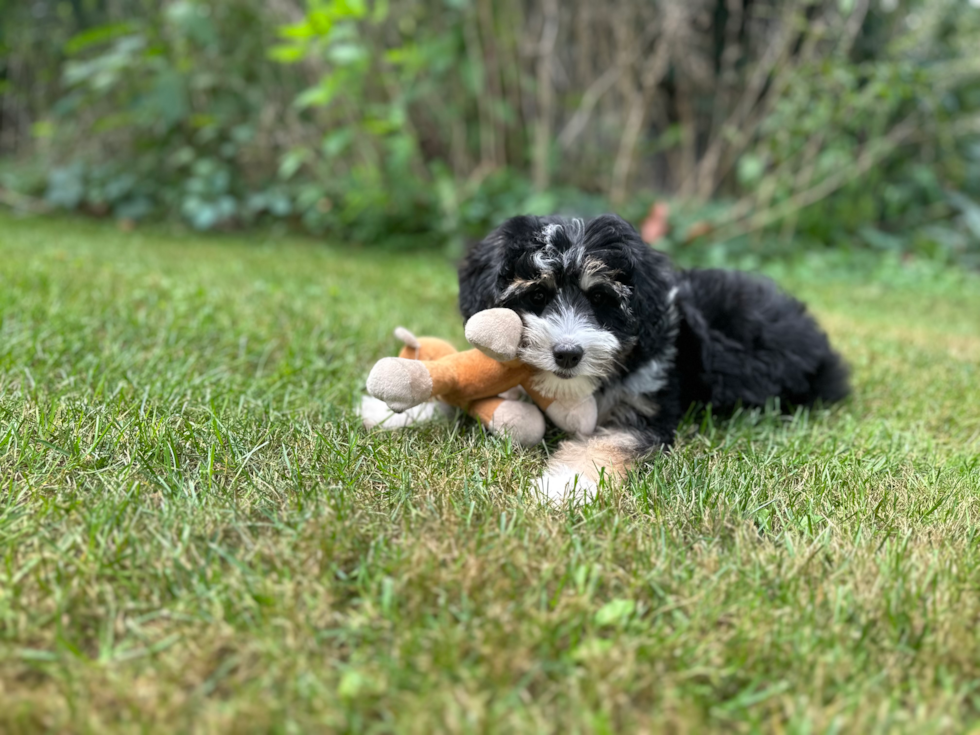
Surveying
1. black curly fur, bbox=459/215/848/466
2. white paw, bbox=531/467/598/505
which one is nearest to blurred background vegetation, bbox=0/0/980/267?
black curly fur, bbox=459/215/848/466

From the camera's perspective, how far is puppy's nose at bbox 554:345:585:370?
254 cm

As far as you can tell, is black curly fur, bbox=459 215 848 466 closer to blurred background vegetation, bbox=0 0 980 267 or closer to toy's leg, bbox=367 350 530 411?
toy's leg, bbox=367 350 530 411

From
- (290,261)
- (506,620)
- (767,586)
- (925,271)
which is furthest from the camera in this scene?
(925,271)

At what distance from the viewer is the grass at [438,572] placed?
150 cm

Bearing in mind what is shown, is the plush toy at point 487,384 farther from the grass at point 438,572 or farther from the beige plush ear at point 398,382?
the grass at point 438,572

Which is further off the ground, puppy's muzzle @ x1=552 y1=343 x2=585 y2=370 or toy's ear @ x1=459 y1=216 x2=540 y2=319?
toy's ear @ x1=459 y1=216 x2=540 y2=319

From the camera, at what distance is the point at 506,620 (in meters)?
1.70

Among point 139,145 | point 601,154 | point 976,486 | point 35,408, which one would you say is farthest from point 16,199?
point 976,486

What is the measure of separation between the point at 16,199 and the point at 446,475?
960cm

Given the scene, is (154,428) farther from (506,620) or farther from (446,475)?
(506,620)

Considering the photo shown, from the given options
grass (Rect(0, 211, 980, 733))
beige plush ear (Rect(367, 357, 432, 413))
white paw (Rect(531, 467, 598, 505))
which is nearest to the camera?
grass (Rect(0, 211, 980, 733))

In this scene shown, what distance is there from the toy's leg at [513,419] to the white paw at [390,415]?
0.79 feet

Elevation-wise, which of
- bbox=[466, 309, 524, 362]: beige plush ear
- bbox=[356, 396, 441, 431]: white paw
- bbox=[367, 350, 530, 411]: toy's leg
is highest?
bbox=[466, 309, 524, 362]: beige plush ear

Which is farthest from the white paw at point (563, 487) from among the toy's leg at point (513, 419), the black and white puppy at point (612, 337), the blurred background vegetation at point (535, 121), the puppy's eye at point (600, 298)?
the blurred background vegetation at point (535, 121)
